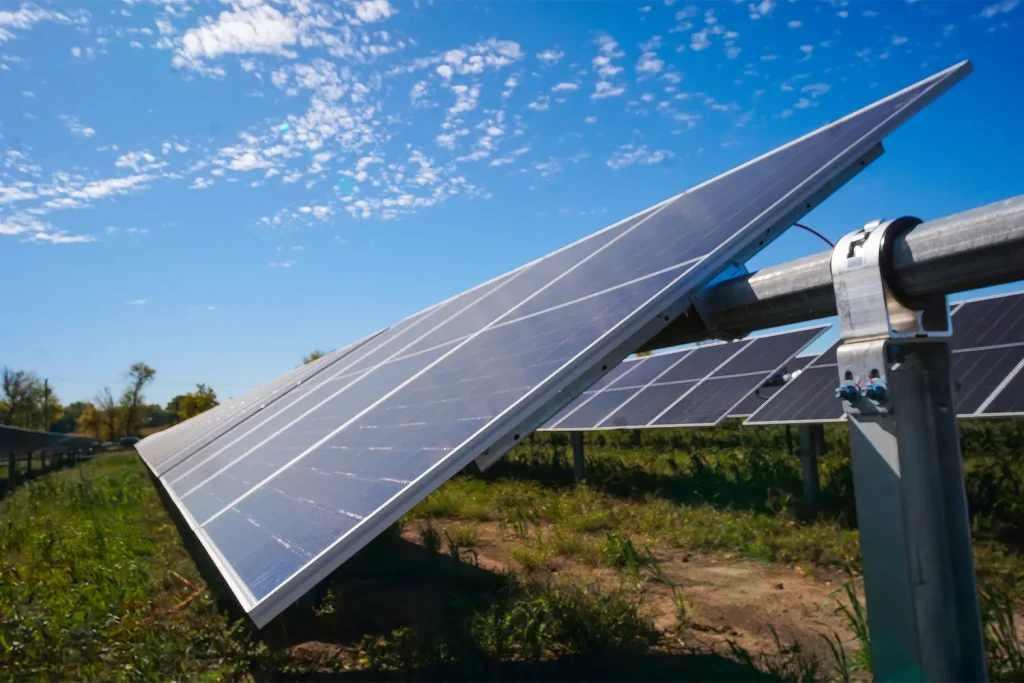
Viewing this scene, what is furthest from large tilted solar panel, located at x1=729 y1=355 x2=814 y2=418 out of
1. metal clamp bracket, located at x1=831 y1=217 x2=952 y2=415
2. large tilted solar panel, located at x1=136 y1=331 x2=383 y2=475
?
metal clamp bracket, located at x1=831 y1=217 x2=952 y2=415

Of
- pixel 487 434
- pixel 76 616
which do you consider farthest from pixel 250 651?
pixel 487 434

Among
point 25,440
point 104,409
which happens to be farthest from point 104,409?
point 25,440

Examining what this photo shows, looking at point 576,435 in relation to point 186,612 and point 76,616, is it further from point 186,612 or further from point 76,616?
point 76,616

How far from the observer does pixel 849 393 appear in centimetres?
252

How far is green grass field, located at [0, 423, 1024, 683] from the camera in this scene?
477cm

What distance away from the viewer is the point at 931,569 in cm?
240

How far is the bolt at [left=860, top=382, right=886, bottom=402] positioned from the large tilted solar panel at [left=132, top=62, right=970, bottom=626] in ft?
3.58

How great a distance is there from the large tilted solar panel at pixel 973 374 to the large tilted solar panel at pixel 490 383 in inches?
167

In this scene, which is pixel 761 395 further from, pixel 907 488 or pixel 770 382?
pixel 907 488

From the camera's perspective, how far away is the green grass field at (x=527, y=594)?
4.77 meters

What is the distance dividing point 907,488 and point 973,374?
24.9 feet

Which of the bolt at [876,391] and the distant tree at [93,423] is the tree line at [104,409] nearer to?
the distant tree at [93,423]

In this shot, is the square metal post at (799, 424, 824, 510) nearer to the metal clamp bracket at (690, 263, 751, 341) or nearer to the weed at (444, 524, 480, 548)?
the weed at (444, 524, 480, 548)

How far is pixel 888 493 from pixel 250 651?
4.42 m
